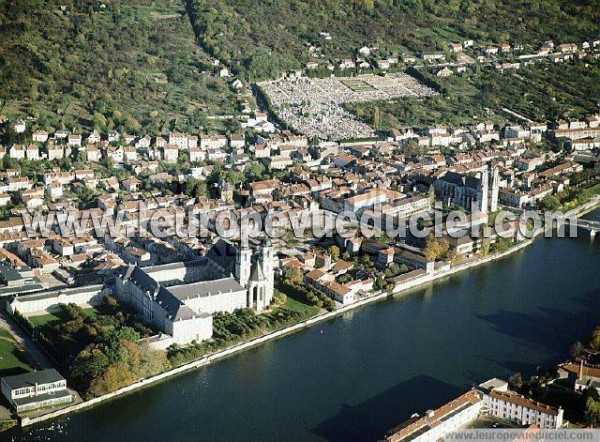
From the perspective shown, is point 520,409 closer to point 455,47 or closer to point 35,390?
point 35,390

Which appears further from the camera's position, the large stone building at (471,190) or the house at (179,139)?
the house at (179,139)

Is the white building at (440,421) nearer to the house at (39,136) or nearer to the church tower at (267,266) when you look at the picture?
the church tower at (267,266)

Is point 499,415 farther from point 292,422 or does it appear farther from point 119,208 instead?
point 119,208

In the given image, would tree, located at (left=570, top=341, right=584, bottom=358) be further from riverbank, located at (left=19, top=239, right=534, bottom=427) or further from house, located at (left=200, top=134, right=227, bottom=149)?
house, located at (left=200, top=134, right=227, bottom=149)

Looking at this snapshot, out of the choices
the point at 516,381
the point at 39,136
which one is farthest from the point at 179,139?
the point at 516,381

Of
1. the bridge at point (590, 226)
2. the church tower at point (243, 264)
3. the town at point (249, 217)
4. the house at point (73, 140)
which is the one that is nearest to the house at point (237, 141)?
the town at point (249, 217)
